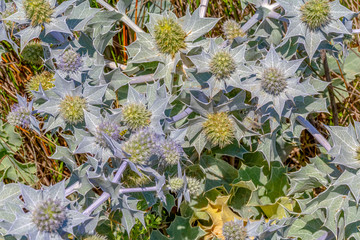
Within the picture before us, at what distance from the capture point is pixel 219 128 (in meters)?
1.88

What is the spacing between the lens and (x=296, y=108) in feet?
6.48

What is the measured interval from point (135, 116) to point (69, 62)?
48 cm

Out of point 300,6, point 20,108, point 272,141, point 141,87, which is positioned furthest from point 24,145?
point 300,6

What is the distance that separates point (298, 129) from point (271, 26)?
2.04ft

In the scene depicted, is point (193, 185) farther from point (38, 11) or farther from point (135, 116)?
point (38, 11)

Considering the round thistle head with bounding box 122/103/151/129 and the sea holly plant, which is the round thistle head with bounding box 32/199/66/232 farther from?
the round thistle head with bounding box 122/103/151/129

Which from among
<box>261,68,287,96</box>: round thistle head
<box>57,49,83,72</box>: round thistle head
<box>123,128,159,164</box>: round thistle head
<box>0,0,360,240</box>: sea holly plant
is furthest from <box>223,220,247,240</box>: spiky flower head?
<box>57,49,83,72</box>: round thistle head

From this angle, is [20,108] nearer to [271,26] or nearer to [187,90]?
[187,90]

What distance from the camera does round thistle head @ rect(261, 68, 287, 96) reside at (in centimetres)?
179

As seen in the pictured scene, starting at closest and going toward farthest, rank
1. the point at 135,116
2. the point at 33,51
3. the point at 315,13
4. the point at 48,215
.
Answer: the point at 48,215 → the point at 135,116 → the point at 315,13 → the point at 33,51

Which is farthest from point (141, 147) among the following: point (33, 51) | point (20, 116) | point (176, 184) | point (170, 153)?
point (33, 51)

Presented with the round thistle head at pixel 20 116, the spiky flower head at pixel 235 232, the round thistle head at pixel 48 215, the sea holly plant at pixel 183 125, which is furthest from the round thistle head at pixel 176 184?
the round thistle head at pixel 20 116

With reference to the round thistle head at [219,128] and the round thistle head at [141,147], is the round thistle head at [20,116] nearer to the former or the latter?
the round thistle head at [141,147]

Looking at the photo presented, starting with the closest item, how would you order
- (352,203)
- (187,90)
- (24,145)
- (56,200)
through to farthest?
1. (56,200)
2. (352,203)
3. (187,90)
4. (24,145)
